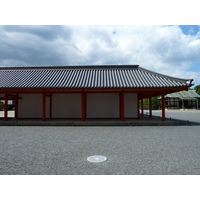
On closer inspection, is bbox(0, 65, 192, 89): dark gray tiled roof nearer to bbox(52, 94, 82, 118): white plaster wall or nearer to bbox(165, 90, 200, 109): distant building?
bbox(52, 94, 82, 118): white plaster wall

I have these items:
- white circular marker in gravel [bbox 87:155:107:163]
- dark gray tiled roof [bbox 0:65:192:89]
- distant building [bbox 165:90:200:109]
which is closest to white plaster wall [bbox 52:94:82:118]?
dark gray tiled roof [bbox 0:65:192:89]

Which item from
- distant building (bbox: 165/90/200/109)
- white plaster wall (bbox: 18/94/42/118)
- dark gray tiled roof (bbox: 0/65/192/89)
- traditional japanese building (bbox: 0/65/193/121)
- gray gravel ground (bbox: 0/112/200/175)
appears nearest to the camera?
gray gravel ground (bbox: 0/112/200/175)

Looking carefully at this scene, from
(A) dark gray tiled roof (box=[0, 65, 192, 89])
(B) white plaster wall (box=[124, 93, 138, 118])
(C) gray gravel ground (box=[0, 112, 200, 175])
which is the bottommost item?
(C) gray gravel ground (box=[0, 112, 200, 175])

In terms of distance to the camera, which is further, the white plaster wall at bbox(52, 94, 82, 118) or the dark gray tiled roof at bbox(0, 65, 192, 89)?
the white plaster wall at bbox(52, 94, 82, 118)

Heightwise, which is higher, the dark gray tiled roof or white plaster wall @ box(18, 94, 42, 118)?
the dark gray tiled roof

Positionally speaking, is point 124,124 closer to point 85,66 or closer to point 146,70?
point 146,70

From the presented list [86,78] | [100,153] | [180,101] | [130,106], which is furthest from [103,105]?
[180,101]

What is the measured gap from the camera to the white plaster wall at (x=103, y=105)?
13.5m

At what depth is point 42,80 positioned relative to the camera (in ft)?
40.4

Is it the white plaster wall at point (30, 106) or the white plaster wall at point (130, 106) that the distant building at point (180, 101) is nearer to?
the white plaster wall at point (130, 106)

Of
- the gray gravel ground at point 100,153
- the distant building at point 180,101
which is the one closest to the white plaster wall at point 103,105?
the gray gravel ground at point 100,153

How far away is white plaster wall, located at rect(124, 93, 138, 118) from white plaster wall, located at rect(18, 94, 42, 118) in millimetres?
8170

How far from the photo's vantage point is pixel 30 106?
13.8m

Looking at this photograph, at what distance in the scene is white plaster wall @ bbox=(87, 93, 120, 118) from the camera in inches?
531
